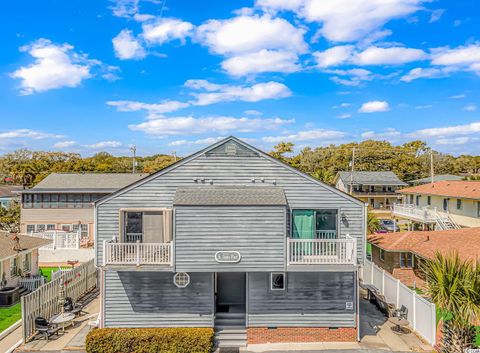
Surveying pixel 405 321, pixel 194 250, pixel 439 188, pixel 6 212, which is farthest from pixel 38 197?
pixel 439 188

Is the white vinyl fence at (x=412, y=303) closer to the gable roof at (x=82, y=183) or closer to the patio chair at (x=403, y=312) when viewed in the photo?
the patio chair at (x=403, y=312)

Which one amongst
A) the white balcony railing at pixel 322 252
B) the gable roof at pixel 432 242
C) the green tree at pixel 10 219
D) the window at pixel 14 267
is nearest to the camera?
the white balcony railing at pixel 322 252

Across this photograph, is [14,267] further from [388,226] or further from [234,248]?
[388,226]

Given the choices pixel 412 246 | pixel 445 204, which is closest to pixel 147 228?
pixel 412 246

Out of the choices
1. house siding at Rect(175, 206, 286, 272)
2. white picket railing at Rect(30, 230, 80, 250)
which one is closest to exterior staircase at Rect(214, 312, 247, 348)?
house siding at Rect(175, 206, 286, 272)

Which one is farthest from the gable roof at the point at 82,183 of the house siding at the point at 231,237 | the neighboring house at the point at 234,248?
the house siding at the point at 231,237

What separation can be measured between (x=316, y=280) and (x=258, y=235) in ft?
10.1

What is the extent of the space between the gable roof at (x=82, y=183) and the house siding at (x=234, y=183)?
17.1m

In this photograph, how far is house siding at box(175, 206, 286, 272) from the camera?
42.7ft

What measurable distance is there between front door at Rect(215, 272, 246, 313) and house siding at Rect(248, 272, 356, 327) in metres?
1.65

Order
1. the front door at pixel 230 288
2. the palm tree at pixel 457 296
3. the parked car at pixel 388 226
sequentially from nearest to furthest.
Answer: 1. the palm tree at pixel 457 296
2. the front door at pixel 230 288
3. the parked car at pixel 388 226

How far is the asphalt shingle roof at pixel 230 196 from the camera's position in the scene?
13.1 metres

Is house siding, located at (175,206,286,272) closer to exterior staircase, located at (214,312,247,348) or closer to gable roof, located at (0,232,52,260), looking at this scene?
exterior staircase, located at (214,312,247,348)

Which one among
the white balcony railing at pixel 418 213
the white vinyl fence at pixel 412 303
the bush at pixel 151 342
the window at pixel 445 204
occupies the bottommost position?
the bush at pixel 151 342
